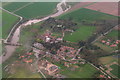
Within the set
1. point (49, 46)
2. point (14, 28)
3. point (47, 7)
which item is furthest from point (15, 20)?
point (49, 46)

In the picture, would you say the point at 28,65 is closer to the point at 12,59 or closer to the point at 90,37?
the point at 12,59

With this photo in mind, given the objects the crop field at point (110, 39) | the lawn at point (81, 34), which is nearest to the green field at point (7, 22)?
the lawn at point (81, 34)

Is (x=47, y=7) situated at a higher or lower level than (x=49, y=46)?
higher

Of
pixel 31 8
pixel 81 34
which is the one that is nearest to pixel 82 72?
pixel 81 34

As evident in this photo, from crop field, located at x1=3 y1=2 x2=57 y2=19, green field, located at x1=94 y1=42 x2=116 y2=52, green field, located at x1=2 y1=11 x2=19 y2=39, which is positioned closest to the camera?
green field, located at x1=94 y1=42 x2=116 y2=52

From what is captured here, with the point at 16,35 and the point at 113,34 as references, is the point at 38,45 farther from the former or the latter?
the point at 113,34

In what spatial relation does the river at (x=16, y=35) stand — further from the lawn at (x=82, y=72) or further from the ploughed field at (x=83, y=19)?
the lawn at (x=82, y=72)

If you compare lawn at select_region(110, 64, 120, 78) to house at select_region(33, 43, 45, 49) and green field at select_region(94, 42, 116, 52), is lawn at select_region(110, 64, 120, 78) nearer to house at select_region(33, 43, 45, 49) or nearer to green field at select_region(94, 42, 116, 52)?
green field at select_region(94, 42, 116, 52)

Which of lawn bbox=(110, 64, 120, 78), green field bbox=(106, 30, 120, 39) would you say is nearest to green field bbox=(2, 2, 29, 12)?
green field bbox=(106, 30, 120, 39)
